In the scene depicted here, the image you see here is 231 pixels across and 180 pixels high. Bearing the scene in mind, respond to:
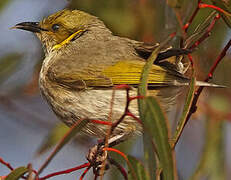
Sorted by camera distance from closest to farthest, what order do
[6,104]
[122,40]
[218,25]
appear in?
[122,40] < [218,25] < [6,104]

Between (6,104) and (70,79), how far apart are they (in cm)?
241

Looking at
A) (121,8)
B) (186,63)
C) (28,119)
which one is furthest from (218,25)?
(28,119)

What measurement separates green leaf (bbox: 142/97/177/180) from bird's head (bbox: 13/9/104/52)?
2.21 metres

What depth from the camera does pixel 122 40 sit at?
4.21 meters

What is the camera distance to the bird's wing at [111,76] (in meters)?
3.53

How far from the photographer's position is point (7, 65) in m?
4.68

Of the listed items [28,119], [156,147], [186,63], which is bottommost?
[28,119]

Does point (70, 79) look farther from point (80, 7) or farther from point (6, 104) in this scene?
point (6, 104)

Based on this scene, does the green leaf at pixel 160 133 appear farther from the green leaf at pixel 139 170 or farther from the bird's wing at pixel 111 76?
the bird's wing at pixel 111 76

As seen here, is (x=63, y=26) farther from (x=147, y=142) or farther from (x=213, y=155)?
(x=147, y=142)

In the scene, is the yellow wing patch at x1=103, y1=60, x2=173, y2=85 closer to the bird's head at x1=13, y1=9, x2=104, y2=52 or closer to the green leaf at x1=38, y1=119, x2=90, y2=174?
the bird's head at x1=13, y1=9, x2=104, y2=52

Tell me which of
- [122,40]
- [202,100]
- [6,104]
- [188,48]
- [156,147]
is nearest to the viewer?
[156,147]

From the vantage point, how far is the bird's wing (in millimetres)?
3531

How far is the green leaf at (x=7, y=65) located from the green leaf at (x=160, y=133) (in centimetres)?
248
